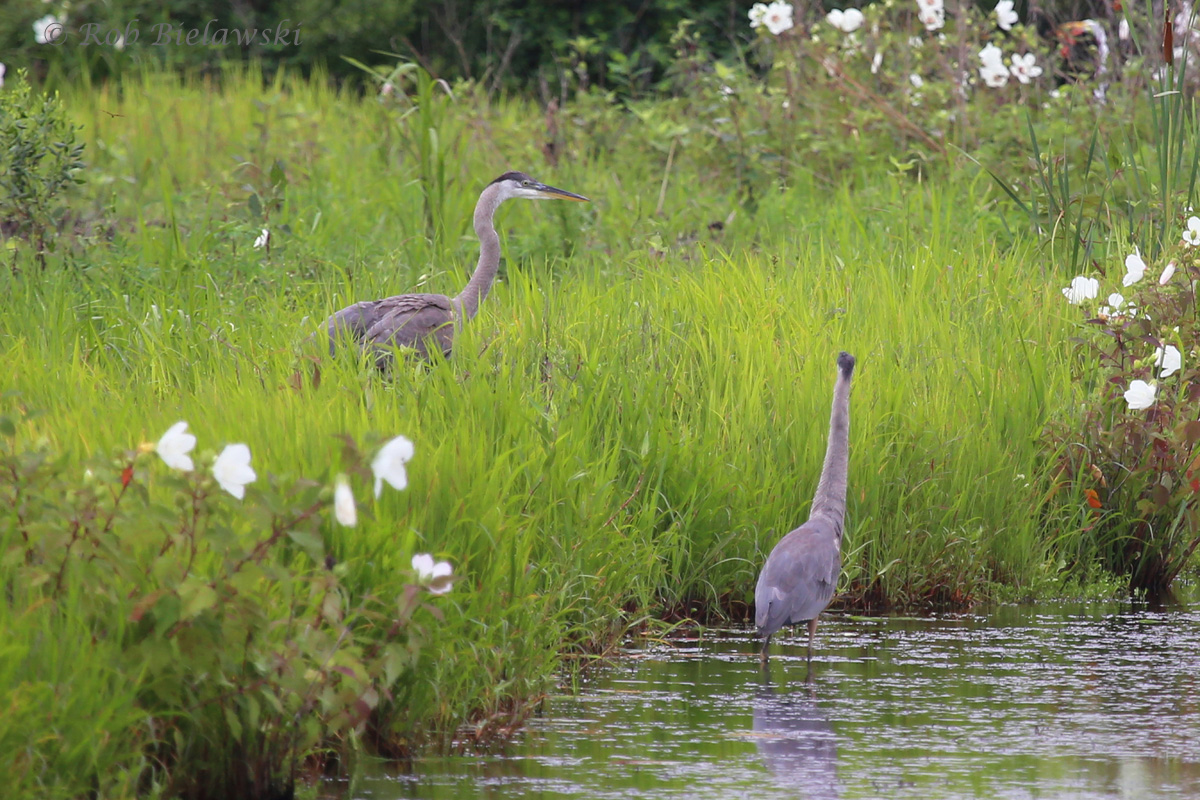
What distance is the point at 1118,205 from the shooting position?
308 inches

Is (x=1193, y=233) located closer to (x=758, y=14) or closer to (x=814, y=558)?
(x=814, y=558)

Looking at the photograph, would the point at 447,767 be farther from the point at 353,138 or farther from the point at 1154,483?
the point at 353,138

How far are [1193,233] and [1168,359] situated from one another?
22.8 inches

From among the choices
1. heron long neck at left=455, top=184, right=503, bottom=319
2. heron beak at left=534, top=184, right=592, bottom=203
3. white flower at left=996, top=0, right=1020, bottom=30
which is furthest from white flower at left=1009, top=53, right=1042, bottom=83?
heron long neck at left=455, top=184, right=503, bottom=319

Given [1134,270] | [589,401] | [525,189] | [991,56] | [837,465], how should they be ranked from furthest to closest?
1. [991,56]
2. [525,189]
3. [1134,270]
4. [589,401]
5. [837,465]

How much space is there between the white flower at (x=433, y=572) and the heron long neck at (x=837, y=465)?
5.74 ft

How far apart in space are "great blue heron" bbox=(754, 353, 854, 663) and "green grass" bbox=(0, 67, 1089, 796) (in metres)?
0.43

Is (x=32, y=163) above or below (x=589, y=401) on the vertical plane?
above

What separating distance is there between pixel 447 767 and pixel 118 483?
1.07 meters

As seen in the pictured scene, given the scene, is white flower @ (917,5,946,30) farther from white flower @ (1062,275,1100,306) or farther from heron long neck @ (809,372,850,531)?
heron long neck @ (809,372,850,531)

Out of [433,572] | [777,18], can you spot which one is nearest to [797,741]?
[433,572]

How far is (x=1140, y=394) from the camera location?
5348mm

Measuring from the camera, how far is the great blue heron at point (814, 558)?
4570 millimetres

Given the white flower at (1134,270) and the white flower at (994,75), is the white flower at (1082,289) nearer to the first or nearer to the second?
the white flower at (1134,270)
